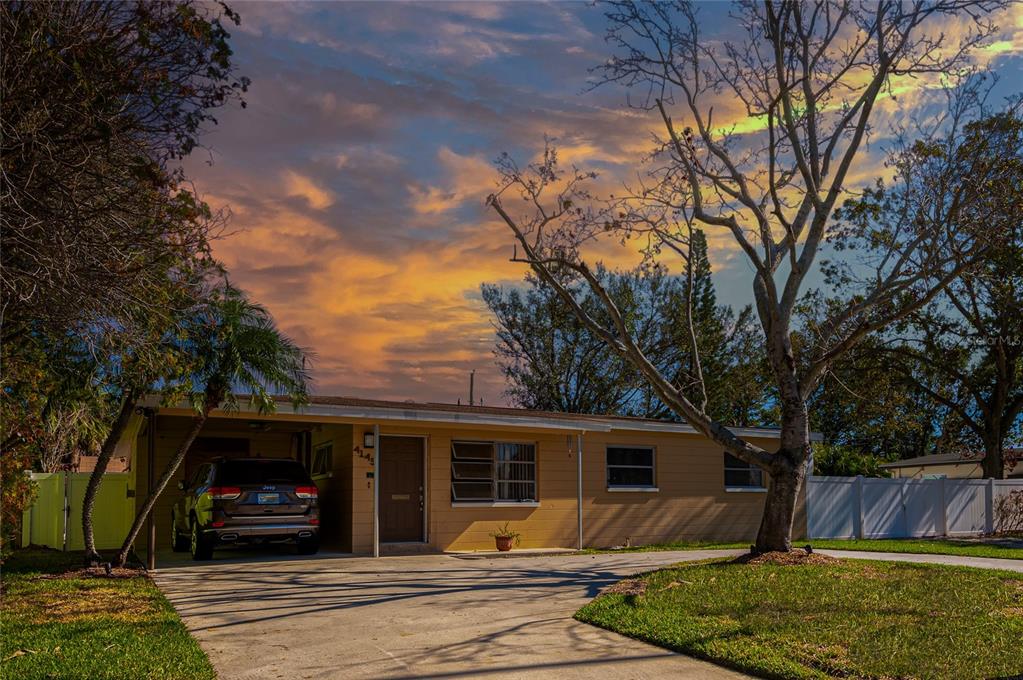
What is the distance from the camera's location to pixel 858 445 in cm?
5084

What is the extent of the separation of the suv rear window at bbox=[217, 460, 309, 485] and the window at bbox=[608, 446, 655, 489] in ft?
25.5

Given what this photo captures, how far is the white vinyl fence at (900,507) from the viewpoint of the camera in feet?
78.4

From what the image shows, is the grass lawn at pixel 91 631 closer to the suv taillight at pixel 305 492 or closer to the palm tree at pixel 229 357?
the palm tree at pixel 229 357

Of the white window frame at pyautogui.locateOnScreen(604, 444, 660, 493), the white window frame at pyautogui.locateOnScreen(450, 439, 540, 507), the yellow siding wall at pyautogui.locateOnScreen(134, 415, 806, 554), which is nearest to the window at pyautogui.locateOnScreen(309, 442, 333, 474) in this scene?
the yellow siding wall at pyautogui.locateOnScreen(134, 415, 806, 554)

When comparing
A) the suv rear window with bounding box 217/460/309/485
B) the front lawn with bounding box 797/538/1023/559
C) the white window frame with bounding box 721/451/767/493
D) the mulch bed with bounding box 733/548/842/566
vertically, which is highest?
the suv rear window with bounding box 217/460/309/485

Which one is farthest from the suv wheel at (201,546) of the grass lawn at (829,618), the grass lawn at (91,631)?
the grass lawn at (829,618)

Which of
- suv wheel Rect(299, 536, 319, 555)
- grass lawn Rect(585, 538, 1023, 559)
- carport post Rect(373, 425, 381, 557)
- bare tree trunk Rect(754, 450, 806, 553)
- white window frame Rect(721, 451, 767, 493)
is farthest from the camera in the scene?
white window frame Rect(721, 451, 767, 493)

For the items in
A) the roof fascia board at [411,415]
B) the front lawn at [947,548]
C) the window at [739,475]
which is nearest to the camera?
the roof fascia board at [411,415]

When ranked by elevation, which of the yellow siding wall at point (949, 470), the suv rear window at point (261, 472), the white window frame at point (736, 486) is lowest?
the yellow siding wall at point (949, 470)

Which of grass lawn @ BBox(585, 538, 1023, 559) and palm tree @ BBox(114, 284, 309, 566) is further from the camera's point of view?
grass lawn @ BBox(585, 538, 1023, 559)

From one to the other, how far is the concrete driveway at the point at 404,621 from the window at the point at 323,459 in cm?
366

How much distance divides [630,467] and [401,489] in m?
5.79

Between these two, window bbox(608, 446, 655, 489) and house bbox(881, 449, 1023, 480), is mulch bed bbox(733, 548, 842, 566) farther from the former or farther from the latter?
house bbox(881, 449, 1023, 480)

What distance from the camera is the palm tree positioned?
41.8 feet
